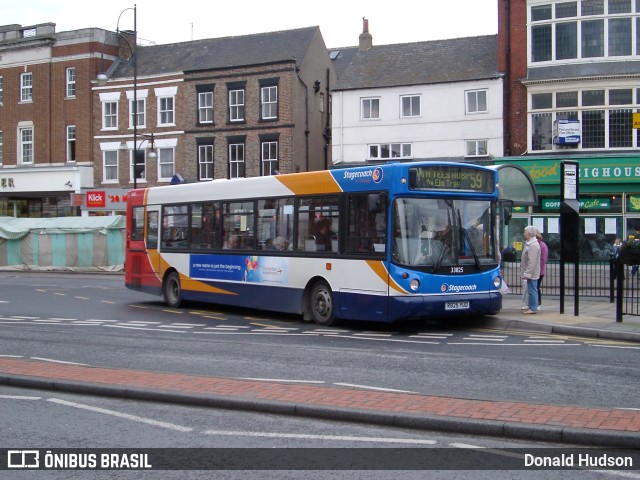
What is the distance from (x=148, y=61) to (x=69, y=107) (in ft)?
19.8

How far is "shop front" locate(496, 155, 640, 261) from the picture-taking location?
31984mm

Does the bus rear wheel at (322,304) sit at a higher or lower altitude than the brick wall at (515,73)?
lower

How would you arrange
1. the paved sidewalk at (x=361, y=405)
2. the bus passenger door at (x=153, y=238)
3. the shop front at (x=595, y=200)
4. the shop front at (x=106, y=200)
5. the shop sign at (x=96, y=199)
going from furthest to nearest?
1. the shop sign at (x=96, y=199)
2. the shop front at (x=106, y=200)
3. the shop front at (x=595, y=200)
4. the bus passenger door at (x=153, y=238)
5. the paved sidewalk at (x=361, y=405)

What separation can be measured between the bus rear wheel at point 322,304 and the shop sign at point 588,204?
2066 cm

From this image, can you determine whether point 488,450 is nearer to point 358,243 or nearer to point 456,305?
point 456,305

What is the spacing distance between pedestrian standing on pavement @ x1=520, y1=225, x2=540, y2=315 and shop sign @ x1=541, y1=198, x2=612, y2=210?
18.0 meters

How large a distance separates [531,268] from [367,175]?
13.9 ft

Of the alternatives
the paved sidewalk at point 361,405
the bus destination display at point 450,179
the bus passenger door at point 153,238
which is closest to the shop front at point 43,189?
the bus passenger door at point 153,238

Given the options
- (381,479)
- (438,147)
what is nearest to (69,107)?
(438,147)

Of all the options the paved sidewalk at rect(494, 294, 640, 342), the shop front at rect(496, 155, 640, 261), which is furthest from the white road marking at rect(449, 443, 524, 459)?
the shop front at rect(496, 155, 640, 261)

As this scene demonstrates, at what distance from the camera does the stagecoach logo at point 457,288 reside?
45.6 feet

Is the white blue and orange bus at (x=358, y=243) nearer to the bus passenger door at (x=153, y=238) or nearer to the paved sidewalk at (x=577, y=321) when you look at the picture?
the paved sidewalk at (x=577, y=321)

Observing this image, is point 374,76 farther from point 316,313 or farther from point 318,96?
point 316,313

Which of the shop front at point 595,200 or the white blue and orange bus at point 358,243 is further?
the shop front at point 595,200
